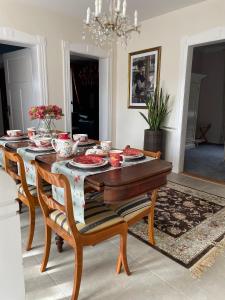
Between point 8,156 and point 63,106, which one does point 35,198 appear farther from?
point 63,106

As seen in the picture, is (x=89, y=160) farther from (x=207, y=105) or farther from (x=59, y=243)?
(x=207, y=105)

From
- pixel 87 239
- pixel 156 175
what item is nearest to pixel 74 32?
pixel 156 175

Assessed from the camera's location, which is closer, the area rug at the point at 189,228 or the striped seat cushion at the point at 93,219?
the striped seat cushion at the point at 93,219

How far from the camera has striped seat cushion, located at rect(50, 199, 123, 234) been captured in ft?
4.64

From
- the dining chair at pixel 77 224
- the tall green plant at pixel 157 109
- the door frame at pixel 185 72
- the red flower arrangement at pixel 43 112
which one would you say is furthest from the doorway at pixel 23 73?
the dining chair at pixel 77 224

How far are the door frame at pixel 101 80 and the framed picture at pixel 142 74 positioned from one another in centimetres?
46

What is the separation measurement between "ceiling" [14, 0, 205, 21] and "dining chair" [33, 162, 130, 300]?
282cm

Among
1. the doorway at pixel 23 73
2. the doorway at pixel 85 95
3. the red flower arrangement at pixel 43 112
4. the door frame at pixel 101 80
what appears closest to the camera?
the red flower arrangement at pixel 43 112

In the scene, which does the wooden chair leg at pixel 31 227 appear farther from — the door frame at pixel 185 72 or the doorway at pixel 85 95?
the doorway at pixel 85 95

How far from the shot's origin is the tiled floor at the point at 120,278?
1.47 metres

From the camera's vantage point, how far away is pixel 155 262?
175 cm

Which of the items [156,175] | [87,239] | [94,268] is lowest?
[94,268]

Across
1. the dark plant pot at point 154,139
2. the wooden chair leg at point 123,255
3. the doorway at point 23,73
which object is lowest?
the wooden chair leg at point 123,255

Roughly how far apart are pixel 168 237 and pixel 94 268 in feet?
2.46
